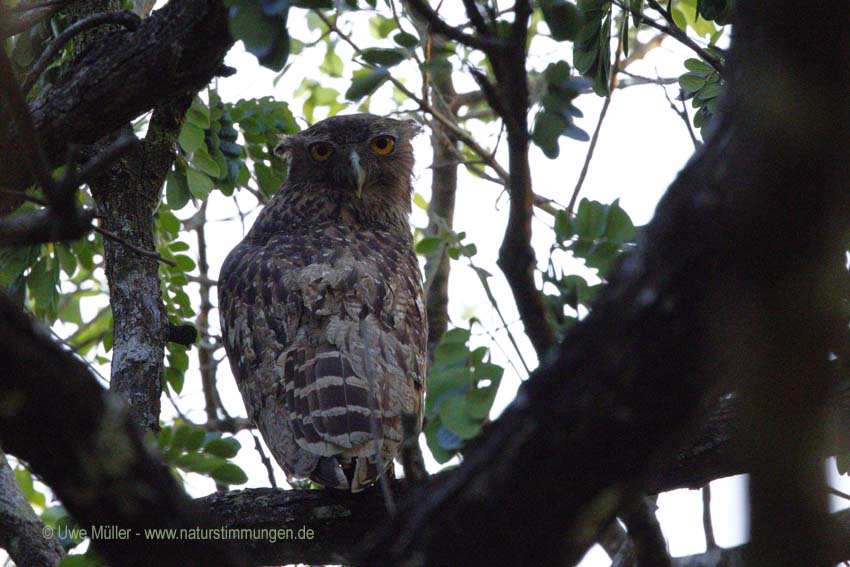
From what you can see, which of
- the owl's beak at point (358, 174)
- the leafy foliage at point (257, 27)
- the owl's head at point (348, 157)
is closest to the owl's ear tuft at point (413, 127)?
the owl's head at point (348, 157)

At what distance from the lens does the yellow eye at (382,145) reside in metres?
5.66

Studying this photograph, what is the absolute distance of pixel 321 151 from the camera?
219 inches

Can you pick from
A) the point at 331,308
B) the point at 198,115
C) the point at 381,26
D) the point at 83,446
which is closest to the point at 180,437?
the point at 83,446

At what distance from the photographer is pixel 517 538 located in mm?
1616

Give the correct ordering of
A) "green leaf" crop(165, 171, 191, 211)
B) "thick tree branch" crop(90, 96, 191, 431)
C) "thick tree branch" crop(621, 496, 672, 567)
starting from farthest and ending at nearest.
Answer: "green leaf" crop(165, 171, 191, 211)
"thick tree branch" crop(90, 96, 191, 431)
"thick tree branch" crop(621, 496, 672, 567)

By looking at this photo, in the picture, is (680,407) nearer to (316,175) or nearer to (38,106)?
(38,106)

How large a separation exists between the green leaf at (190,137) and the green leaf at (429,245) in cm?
113

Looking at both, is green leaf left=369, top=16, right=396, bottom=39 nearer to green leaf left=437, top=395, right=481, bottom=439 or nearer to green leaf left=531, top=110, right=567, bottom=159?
green leaf left=531, top=110, right=567, bottom=159

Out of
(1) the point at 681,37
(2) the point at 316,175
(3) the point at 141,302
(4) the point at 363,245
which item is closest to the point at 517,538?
(1) the point at 681,37

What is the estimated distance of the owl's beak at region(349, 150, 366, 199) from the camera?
17.4 ft

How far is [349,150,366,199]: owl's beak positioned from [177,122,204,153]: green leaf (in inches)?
50.2

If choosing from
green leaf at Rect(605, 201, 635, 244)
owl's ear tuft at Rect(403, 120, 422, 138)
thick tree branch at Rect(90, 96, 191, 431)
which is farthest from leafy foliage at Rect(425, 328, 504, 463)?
owl's ear tuft at Rect(403, 120, 422, 138)

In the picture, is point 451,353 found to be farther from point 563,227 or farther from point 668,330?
point 668,330

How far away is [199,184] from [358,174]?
1.27m
